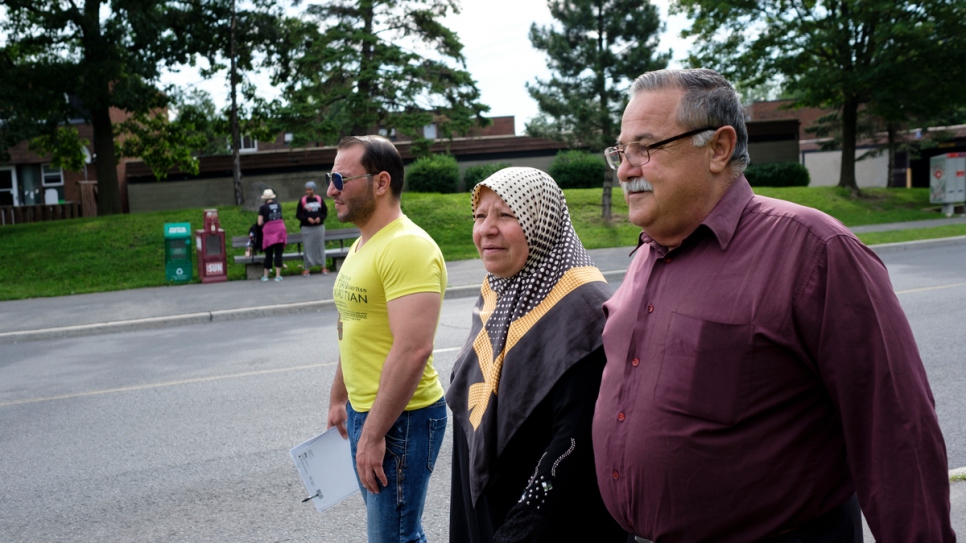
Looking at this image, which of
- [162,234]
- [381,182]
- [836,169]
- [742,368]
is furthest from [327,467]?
[836,169]

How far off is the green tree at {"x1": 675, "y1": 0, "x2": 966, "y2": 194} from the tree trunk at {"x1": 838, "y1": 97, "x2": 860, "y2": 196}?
0.12m

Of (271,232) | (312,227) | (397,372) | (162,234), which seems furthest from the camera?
(162,234)

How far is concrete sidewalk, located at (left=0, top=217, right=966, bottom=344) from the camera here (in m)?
12.4

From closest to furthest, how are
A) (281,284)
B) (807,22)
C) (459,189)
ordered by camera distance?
(281,284)
(807,22)
(459,189)

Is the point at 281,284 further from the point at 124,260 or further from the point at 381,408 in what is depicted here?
the point at 381,408

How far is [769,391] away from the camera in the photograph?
1913mm

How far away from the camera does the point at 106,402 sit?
755 cm

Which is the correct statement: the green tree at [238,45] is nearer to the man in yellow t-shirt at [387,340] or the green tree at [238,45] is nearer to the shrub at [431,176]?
the shrub at [431,176]

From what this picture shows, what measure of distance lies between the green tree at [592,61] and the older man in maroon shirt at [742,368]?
79.3 ft

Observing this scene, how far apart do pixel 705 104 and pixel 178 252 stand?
16.4 meters

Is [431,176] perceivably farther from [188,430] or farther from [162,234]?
[188,430]

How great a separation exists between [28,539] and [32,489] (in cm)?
87

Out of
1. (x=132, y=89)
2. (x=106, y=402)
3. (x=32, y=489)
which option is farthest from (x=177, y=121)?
(x=32, y=489)

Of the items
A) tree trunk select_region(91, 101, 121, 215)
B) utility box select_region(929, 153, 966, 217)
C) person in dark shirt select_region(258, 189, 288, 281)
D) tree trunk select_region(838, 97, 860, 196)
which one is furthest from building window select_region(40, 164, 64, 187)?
utility box select_region(929, 153, 966, 217)
